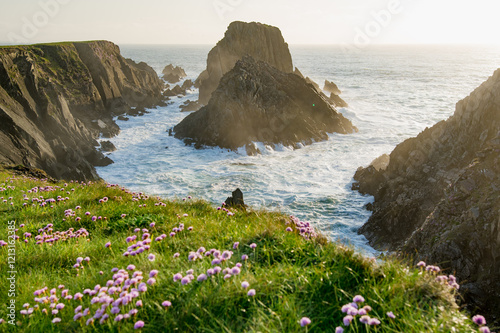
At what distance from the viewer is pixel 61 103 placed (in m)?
30.9

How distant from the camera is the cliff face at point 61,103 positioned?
74.6 ft

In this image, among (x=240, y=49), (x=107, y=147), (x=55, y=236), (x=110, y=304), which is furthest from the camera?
(x=240, y=49)

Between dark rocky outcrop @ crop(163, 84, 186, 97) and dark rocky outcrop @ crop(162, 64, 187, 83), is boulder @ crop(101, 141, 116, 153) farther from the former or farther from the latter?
dark rocky outcrop @ crop(162, 64, 187, 83)

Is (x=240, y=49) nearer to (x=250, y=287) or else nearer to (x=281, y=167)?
(x=281, y=167)

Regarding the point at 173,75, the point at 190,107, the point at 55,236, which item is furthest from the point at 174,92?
the point at 55,236

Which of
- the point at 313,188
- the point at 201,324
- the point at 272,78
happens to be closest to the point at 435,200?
the point at 313,188

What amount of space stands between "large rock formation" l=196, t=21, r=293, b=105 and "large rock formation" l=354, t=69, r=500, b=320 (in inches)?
1752

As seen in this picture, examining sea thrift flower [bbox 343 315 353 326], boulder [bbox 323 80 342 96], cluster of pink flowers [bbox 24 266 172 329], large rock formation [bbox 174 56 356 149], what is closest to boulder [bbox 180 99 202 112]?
large rock formation [bbox 174 56 356 149]

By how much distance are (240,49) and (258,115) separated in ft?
104

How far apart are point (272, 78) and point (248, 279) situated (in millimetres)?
42060

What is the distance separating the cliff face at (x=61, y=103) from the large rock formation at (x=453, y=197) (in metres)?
21.8

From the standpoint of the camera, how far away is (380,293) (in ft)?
11.2

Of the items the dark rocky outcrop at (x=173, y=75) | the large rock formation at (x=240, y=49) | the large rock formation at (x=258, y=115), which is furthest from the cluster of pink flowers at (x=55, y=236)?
the dark rocky outcrop at (x=173, y=75)

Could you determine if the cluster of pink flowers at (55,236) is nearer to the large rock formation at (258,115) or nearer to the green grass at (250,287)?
the green grass at (250,287)
